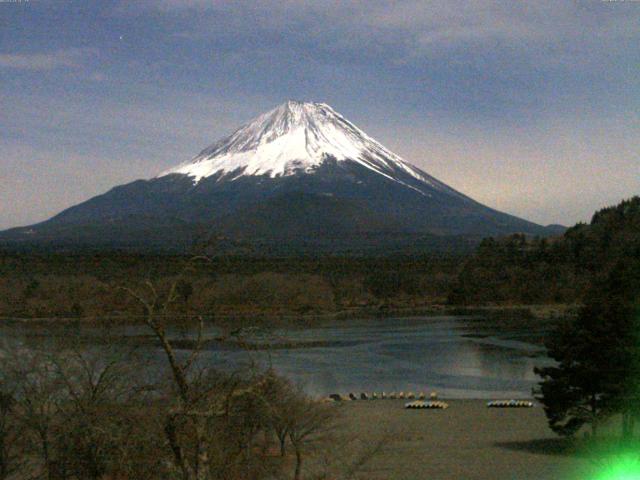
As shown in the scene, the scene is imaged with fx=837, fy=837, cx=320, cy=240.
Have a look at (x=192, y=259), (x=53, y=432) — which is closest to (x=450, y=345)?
(x=53, y=432)

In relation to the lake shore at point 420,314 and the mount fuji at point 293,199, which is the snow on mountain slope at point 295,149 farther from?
the lake shore at point 420,314

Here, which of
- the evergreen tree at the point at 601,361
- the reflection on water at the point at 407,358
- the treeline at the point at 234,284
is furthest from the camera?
the treeline at the point at 234,284

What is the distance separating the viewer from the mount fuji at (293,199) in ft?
334

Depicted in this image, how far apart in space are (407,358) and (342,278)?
103 ft

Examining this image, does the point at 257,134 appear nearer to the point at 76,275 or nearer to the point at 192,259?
the point at 76,275

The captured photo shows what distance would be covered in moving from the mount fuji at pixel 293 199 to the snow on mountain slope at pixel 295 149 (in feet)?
0.62

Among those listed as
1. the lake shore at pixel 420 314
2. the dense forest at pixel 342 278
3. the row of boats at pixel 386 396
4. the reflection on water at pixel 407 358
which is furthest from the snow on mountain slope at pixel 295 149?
the row of boats at pixel 386 396

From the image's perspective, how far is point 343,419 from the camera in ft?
57.5

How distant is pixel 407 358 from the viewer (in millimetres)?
30203

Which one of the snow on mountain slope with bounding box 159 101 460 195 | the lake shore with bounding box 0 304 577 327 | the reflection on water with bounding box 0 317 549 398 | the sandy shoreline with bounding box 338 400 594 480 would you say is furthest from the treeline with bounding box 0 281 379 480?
the snow on mountain slope with bounding box 159 101 460 195

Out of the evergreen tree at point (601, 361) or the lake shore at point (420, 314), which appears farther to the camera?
the lake shore at point (420, 314)

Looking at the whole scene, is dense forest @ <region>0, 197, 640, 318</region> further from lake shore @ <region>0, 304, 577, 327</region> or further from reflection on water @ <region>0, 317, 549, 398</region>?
reflection on water @ <region>0, 317, 549, 398</region>

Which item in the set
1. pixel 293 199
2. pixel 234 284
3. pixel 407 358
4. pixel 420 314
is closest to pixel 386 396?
pixel 407 358

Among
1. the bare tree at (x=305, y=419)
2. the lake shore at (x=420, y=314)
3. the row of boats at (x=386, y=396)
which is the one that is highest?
the bare tree at (x=305, y=419)
